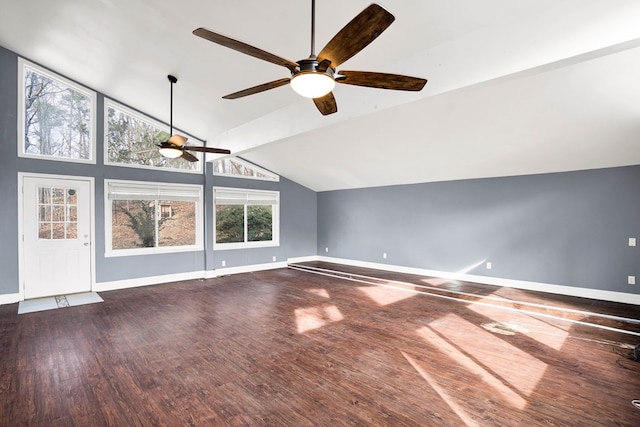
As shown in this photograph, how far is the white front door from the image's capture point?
512 centimetres

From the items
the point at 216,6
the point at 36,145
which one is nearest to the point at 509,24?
the point at 216,6

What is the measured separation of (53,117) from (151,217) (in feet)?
7.65

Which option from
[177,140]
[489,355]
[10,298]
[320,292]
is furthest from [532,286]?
[10,298]

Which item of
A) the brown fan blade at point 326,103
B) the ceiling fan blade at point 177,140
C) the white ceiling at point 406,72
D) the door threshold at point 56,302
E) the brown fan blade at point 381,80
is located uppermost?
the white ceiling at point 406,72

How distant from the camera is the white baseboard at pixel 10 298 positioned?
4.88m

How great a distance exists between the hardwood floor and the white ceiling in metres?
2.47

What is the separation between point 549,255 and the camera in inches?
210

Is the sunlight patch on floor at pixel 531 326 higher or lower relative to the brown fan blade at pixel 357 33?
lower

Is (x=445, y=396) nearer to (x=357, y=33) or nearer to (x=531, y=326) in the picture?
(x=531, y=326)

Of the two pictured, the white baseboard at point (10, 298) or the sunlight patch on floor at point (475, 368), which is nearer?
the sunlight patch on floor at point (475, 368)

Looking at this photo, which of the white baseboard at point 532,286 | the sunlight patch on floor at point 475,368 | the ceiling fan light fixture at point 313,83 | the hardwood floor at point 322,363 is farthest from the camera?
the white baseboard at point 532,286

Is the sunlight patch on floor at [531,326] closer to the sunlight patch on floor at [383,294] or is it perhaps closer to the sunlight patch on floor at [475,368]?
the sunlight patch on floor at [475,368]

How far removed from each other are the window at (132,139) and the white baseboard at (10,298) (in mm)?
2595

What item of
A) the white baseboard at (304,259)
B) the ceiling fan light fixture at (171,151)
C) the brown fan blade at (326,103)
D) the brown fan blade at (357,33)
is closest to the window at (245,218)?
the white baseboard at (304,259)
